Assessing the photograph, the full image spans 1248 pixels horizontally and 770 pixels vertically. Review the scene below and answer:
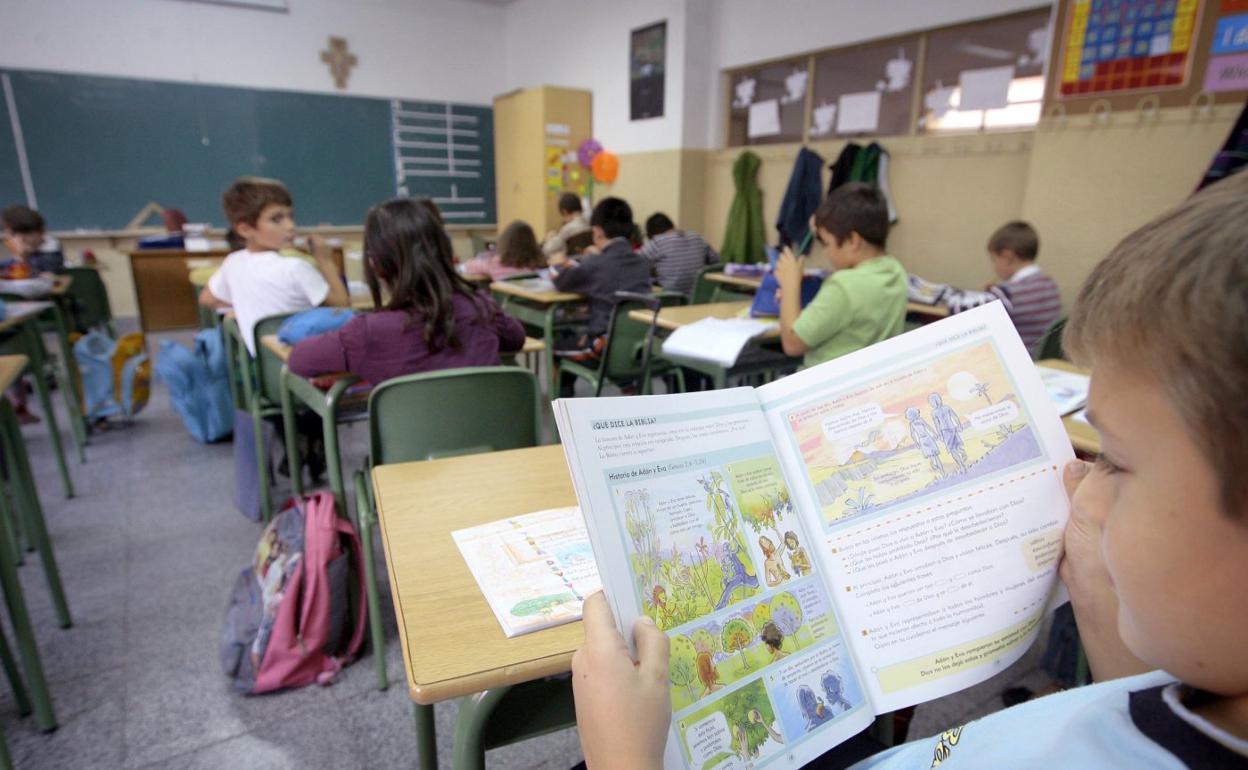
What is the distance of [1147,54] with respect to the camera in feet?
10.4

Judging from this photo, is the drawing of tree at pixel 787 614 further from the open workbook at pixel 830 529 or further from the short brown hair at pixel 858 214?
the short brown hair at pixel 858 214

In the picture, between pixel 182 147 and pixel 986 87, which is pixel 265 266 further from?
pixel 182 147

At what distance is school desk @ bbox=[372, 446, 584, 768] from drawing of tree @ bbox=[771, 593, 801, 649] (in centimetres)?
23

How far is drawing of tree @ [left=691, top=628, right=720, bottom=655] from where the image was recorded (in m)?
0.53

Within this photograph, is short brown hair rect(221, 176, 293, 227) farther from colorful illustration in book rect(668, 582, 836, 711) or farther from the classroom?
colorful illustration in book rect(668, 582, 836, 711)

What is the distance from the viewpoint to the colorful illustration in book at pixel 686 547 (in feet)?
1.69

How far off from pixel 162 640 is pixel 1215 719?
2.21 m

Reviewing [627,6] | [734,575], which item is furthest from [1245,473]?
[627,6]

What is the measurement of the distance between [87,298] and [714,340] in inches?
160

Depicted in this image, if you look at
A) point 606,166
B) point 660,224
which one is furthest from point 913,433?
point 606,166

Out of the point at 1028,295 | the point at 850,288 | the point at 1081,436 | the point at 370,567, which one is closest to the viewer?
the point at 1081,436

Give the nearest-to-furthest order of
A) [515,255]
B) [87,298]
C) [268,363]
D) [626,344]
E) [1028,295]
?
[268,363]
[1028,295]
[626,344]
[87,298]
[515,255]

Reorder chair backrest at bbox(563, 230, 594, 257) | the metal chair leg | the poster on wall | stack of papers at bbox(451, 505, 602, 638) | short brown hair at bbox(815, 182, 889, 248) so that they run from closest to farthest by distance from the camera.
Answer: stack of papers at bbox(451, 505, 602, 638) < the metal chair leg < short brown hair at bbox(815, 182, 889, 248) < chair backrest at bbox(563, 230, 594, 257) < the poster on wall

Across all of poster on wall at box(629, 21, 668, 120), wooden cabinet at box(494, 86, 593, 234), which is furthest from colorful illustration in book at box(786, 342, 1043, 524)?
wooden cabinet at box(494, 86, 593, 234)
